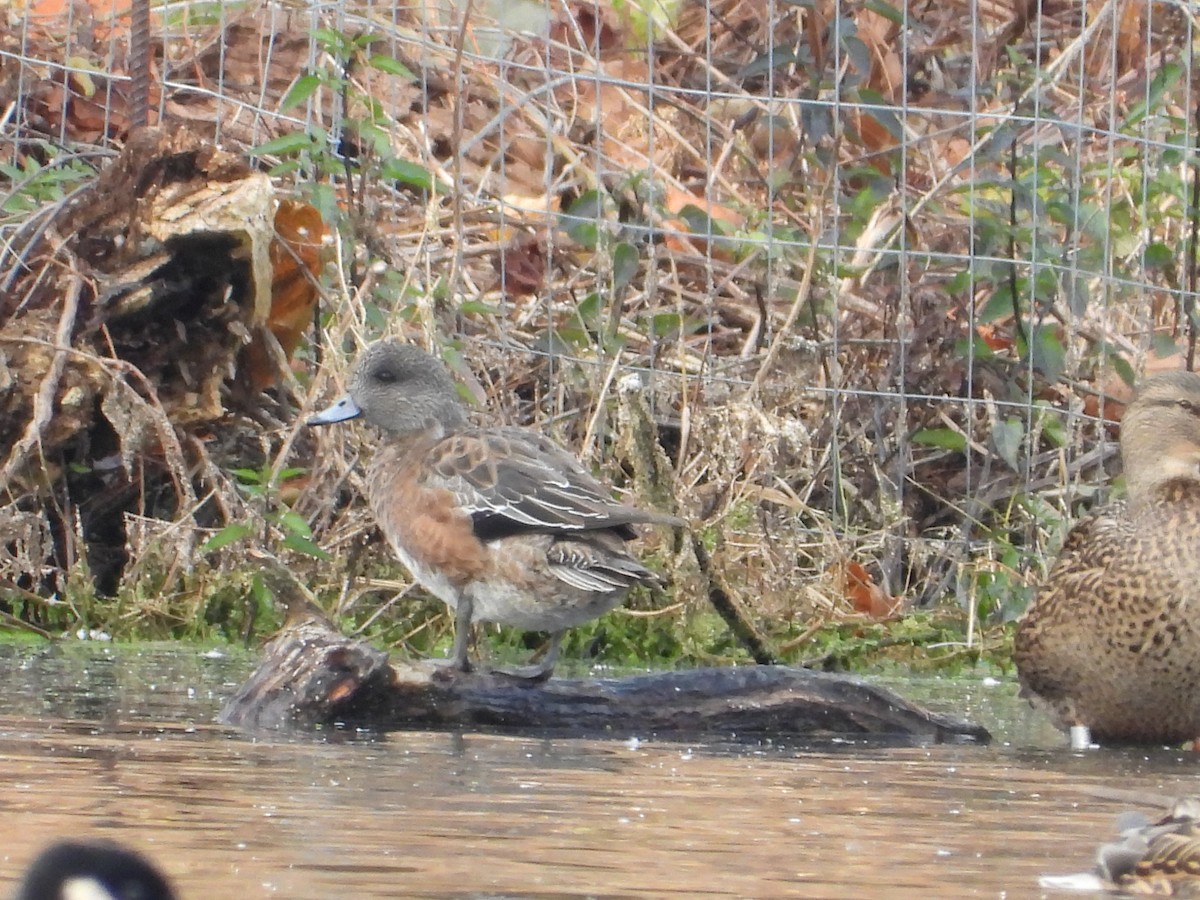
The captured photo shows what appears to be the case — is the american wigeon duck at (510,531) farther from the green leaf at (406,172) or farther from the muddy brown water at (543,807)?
the green leaf at (406,172)

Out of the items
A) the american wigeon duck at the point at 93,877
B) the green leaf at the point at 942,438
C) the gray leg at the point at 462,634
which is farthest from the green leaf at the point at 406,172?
Answer: the american wigeon duck at the point at 93,877

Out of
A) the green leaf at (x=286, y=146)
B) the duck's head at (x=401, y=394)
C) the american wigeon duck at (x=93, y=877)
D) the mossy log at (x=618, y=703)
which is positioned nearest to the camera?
the american wigeon duck at (x=93, y=877)

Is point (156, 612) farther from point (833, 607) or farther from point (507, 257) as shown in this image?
point (507, 257)

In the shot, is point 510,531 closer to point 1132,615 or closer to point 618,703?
point 618,703

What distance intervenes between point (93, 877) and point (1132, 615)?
3520 mm

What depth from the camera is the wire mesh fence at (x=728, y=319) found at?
7.51 metres

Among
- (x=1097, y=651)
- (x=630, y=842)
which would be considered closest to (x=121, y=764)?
→ (x=630, y=842)

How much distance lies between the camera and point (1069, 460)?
8.27 m

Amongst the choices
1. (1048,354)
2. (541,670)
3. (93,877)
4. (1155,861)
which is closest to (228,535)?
(541,670)

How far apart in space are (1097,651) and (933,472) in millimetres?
3154

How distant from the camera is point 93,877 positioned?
99.3 inches

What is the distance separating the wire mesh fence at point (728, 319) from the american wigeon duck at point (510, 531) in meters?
0.83

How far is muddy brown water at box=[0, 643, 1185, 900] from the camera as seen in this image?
3287 millimetres

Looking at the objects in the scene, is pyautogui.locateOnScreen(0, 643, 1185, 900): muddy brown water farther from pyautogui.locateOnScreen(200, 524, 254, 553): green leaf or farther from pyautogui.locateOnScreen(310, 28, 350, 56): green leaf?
pyautogui.locateOnScreen(310, 28, 350, 56): green leaf
